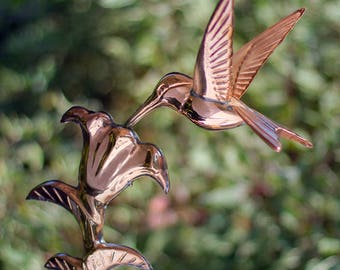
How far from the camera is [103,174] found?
33.1 inches

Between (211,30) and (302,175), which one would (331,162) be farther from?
(211,30)

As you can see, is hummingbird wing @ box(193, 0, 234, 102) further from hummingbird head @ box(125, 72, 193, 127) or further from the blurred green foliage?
the blurred green foliage

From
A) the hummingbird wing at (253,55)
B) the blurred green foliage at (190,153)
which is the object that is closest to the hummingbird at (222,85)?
the hummingbird wing at (253,55)

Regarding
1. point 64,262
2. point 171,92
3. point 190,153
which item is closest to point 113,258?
point 64,262

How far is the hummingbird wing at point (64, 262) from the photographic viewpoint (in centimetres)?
89

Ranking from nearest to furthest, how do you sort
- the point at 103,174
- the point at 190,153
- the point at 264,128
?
the point at 264,128 → the point at 103,174 → the point at 190,153

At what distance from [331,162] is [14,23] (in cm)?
155

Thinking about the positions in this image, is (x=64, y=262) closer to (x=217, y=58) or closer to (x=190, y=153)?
(x=217, y=58)

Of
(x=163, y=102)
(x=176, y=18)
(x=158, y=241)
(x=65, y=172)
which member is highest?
(x=163, y=102)

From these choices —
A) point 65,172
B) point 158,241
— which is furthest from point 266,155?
point 65,172

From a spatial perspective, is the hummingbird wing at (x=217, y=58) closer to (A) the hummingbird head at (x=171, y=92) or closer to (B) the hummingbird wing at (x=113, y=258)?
(A) the hummingbird head at (x=171, y=92)

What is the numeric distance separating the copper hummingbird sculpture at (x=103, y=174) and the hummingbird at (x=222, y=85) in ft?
0.14

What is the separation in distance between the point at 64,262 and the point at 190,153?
129 cm

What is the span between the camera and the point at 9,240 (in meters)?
1.83
